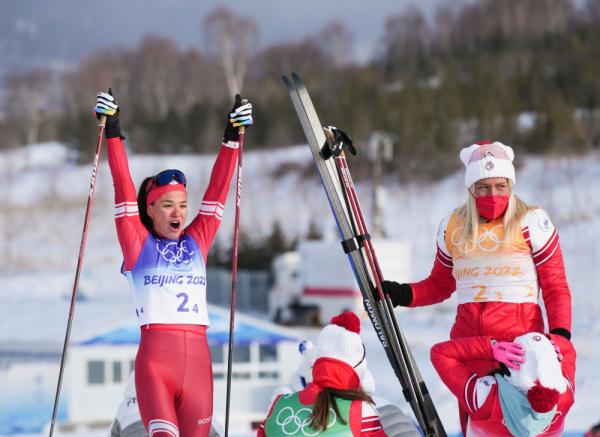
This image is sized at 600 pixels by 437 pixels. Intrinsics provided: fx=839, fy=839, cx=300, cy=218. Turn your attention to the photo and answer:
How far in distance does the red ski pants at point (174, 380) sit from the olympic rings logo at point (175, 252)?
0.27 metres

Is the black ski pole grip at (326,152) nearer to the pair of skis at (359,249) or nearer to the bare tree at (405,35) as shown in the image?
the pair of skis at (359,249)

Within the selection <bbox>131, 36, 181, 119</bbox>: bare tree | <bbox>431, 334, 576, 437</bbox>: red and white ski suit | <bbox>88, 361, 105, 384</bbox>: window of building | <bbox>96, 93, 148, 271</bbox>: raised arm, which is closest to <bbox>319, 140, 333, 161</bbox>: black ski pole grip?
<bbox>96, 93, 148, 271</bbox>: raised arm

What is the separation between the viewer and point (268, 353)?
9.77 m

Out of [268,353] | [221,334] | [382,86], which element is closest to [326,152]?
[221,334]

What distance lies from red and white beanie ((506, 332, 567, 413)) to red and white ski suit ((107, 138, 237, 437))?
1206 mm

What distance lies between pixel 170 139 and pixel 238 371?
3294 centimetres

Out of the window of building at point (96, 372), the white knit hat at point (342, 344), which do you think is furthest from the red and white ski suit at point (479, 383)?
the window of building at point (96, 372)

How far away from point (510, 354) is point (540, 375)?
125 millimetres

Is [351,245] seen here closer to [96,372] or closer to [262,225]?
[96,372]

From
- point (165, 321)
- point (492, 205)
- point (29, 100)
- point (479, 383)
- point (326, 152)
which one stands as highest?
point (29, 100)

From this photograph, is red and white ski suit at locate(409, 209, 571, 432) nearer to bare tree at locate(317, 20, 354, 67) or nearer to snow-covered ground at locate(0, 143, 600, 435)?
snow-covered ground at locate(0, 143, 600, 435)

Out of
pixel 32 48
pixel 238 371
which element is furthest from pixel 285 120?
pixel 32 48

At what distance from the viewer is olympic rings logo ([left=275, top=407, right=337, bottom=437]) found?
117 inches

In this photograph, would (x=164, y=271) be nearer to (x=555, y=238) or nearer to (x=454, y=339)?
(x=454, y=339)
